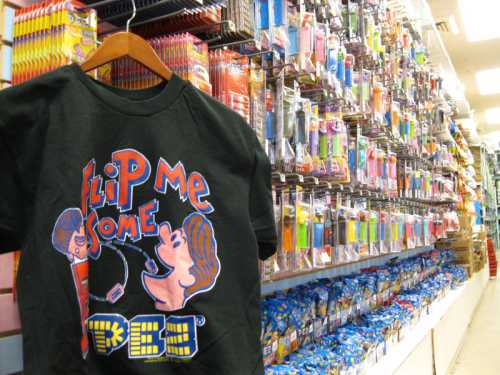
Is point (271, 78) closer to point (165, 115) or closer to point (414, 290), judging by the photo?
point (165, 115)

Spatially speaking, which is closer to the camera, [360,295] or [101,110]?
[101,110]

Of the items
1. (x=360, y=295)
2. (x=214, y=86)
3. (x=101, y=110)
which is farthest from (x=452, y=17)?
(x=101, y=110)

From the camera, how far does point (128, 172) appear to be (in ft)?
3.11

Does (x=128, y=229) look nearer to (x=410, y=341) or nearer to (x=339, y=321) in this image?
(x=339, y=321)

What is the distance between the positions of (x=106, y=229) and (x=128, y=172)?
118mm

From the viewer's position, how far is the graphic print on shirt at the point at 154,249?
2.94 feet

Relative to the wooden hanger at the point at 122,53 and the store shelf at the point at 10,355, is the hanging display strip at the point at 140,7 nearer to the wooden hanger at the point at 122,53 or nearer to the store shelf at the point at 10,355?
the wooden hanger at the point at 122,53

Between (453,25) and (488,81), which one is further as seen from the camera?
(488,81)

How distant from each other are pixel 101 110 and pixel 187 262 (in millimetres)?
334

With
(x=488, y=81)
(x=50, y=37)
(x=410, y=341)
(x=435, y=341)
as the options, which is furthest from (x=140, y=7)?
(x=488, y=81)

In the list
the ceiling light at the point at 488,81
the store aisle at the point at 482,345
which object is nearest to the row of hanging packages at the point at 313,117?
the store aisle at the point at 482,345

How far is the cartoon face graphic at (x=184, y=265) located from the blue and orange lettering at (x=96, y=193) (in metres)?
0.13

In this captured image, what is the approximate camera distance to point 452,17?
668 cm

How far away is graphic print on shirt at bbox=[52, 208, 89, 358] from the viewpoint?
0.83 metres
